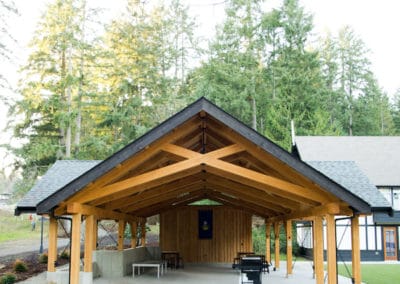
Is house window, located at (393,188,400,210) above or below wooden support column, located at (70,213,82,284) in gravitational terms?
above

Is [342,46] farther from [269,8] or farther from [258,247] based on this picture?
[258,247]

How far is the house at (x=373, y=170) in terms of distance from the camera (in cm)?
2245

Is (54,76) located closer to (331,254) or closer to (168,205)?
(168,205)

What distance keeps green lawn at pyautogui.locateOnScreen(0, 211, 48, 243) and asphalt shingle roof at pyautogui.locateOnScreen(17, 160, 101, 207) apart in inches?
558

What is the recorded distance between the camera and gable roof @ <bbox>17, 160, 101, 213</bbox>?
363 inches

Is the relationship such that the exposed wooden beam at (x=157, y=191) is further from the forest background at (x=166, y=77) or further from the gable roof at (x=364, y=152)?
the gable roof at (x=364, y=152)

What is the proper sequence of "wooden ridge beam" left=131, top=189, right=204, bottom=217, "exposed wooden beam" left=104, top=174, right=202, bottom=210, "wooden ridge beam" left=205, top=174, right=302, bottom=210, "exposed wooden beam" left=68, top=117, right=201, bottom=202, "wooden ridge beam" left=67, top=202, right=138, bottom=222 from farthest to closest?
"wooden ridge beam" left=131, top=189, right=204, bottom=217, "exposed wooden beam" left=104, top=174, right=202, bottom=210, "wooden ridge beam" left=205, top=174, right=302, bottom=210, "wooden ridge beam" left=67, top=202, right=138, bottom=222, "exposed wooden beam" left=68, top=117, right=201, bottom=202

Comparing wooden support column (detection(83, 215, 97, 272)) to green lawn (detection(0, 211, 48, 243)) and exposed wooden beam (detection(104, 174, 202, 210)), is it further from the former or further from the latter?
green lawn (detection(0, 211, 48, 243))

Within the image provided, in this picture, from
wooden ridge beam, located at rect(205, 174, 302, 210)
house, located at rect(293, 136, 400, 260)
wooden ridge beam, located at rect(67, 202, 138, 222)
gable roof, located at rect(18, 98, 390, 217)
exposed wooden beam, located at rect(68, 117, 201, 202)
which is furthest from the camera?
house, located at rect(293, 136, 400, 260)

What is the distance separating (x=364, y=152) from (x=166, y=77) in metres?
11.7

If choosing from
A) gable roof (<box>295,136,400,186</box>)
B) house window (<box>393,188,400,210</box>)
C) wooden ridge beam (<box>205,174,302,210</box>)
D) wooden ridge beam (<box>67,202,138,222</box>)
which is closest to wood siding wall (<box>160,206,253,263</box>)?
gable roof (<box>295,136,400,186</box>)

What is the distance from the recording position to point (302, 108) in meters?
31.7

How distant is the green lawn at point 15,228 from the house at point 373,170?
1552cm

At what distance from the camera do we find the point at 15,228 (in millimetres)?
30609
